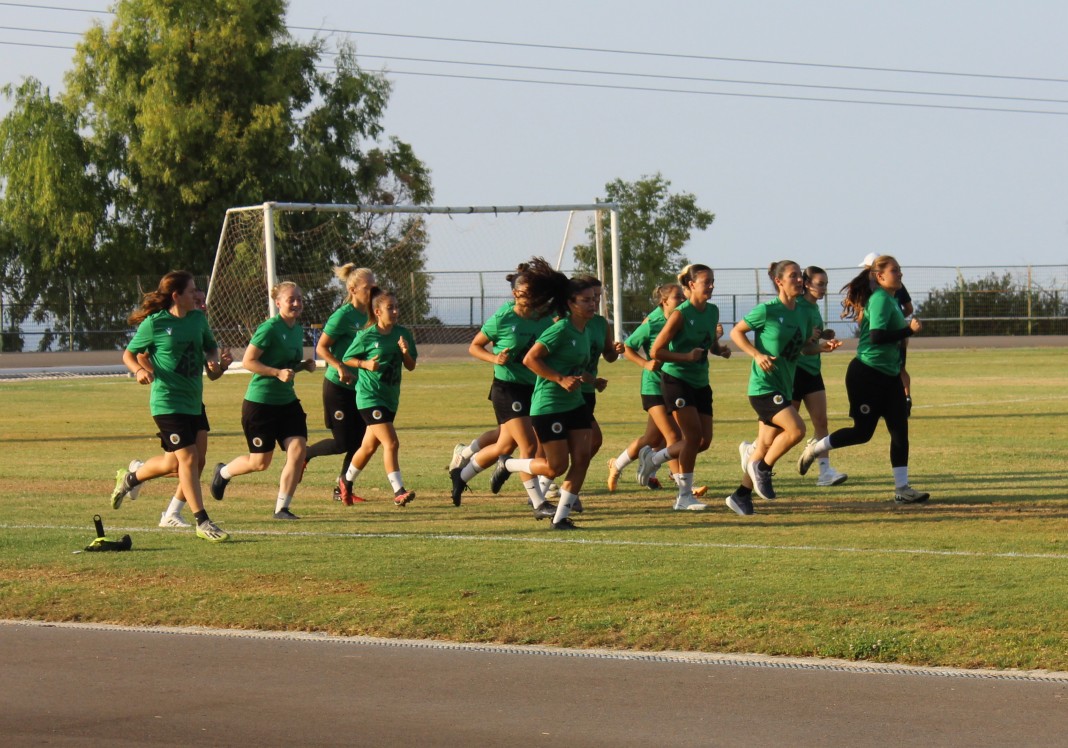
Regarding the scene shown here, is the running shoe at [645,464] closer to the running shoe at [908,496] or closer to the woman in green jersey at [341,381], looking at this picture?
the running shoe at [908,496]

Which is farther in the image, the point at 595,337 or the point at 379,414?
the point at 379,414

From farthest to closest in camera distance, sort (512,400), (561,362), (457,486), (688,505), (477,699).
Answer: (457,486) → (688,505) → (512,400) → (561,362) → (477,699)

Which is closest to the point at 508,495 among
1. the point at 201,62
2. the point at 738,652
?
the point at 738,652

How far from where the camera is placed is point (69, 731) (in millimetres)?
5891

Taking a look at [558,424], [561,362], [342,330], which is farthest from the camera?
[342,330]

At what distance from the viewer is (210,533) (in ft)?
33.8

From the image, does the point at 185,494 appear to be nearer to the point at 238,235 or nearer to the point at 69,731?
the point at 69,731

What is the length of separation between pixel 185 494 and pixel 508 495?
3.39 meters

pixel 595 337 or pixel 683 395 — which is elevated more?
pixel 595 337

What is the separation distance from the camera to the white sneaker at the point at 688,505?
11945mm

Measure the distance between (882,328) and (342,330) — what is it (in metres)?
4.19

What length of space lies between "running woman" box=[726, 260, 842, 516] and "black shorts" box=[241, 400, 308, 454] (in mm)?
3177

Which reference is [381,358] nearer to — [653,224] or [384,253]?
[384,253]

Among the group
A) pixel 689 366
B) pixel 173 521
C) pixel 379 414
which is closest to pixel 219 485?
pixel 173 521
